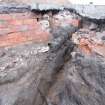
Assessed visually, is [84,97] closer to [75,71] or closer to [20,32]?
[75,71]

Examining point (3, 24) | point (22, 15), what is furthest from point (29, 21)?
point (3, 24)

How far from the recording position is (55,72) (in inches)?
48.9

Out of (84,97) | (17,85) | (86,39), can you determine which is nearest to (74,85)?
(84,97)

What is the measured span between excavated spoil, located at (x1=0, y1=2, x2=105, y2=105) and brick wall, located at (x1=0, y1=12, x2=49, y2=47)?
0.06 m

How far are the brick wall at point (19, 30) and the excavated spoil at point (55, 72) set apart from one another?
0.19 ft

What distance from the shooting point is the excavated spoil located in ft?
3.35

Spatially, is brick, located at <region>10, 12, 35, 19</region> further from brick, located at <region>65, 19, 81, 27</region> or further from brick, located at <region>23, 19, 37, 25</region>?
brick, located at <region>65, 19, 81, 27</region>

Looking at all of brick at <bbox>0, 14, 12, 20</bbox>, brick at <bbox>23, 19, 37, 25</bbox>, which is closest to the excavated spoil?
brick at <bbox>23, 19, 37, 25</bbox>

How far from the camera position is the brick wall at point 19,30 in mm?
1353

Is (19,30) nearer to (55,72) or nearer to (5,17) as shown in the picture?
(5,17)

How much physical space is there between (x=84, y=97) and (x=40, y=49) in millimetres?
424

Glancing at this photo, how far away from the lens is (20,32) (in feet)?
4.62

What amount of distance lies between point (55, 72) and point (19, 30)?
41 cm

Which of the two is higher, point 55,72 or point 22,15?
point 22,15
